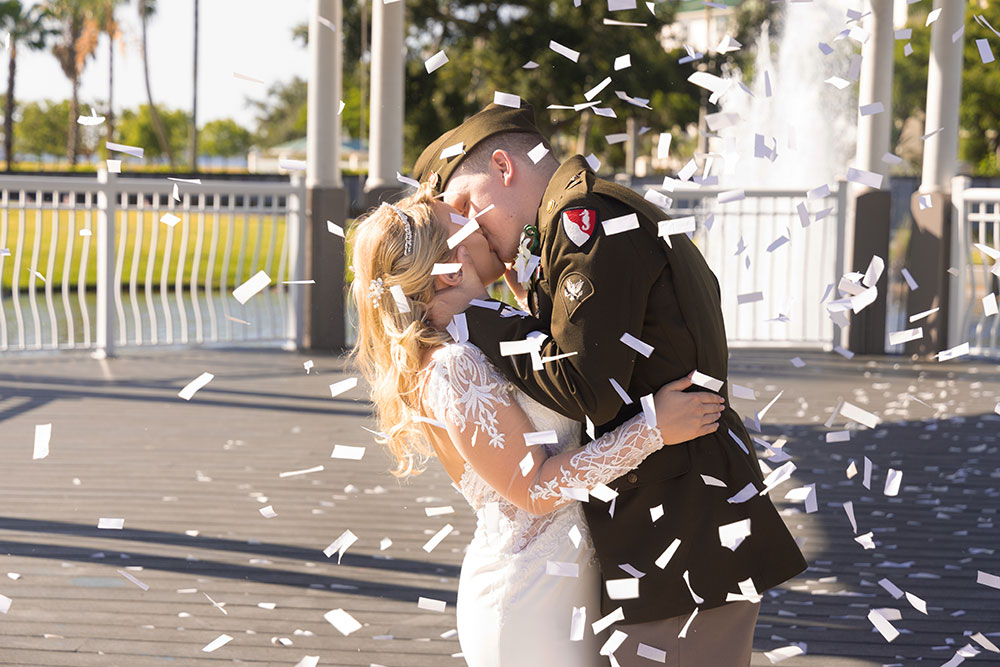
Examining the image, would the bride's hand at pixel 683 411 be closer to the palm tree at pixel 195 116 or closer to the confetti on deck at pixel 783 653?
the confetti on deck at pixel 783 653

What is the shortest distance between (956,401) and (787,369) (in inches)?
65.5

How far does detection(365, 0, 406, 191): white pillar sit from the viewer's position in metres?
9.87

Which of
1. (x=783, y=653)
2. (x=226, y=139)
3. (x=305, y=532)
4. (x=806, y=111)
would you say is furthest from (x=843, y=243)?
(x=226, y=139)

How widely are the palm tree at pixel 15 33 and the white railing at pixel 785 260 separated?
3897 cm

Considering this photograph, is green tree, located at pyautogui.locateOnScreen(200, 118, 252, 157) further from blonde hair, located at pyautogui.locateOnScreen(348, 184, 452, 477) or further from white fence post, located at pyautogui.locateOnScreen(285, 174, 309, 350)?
blonde hair, located at pyautogui.locateOnScreen(348, 184, 452, 477)

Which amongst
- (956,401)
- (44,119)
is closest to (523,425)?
(956,401)

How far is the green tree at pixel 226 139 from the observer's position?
91.6 m

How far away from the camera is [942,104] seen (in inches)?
376

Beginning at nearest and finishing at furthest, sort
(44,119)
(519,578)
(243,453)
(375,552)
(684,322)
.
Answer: (684,322) → (519,578) → (375,552) → (243,453) → (44,119)

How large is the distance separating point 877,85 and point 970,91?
33861mm

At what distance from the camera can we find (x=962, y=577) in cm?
423

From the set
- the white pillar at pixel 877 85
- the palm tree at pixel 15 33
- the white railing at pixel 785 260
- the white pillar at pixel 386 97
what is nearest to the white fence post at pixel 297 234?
the white pillar at pixel 386 97

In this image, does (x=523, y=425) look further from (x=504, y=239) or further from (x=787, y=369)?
(x=787, y=369)

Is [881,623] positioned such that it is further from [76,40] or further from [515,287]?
[76,40]
